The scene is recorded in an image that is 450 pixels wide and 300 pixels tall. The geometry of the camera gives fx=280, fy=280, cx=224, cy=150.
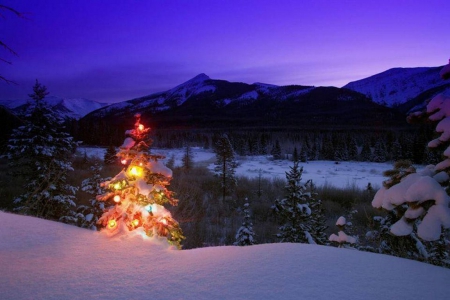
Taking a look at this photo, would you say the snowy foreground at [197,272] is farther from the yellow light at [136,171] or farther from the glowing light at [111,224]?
the yellow light at [136,171]

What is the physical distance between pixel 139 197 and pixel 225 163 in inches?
932

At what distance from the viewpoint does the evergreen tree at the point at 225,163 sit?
27.3m

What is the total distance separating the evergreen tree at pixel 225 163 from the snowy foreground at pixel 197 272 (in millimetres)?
23054

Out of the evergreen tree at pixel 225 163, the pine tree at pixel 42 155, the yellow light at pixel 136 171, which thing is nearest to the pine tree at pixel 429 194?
the yellow light at pixel 136 171

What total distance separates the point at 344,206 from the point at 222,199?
1130cm

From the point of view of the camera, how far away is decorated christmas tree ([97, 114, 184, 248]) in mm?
4730

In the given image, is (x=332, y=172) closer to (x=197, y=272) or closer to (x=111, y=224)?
(x=111, y=224)

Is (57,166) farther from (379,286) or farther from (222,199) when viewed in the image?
(222,199)

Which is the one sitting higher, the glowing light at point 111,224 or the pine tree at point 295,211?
the glowing light at point 111,224

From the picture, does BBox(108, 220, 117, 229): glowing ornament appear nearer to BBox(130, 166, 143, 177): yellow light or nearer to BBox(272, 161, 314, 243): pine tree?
BBox(130, 166, 143, 177): yellow light

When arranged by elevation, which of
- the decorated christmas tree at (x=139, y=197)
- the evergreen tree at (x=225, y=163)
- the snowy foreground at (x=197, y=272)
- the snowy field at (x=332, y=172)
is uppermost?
the decorated christmas tree at (x=139, y=197)

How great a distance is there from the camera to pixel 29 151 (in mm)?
13008

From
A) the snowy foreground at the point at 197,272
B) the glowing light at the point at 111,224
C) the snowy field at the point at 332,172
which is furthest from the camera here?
the snowy field at the point at 332,172

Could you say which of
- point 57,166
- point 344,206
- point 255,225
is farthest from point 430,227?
point 344,206
